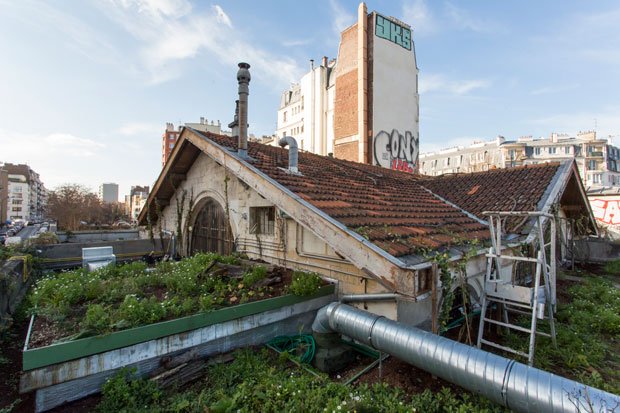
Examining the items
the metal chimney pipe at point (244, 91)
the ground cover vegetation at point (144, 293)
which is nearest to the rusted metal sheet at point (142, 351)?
the ground cover vegetation at point (144, 293)

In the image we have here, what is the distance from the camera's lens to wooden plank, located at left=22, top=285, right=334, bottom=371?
125 inches

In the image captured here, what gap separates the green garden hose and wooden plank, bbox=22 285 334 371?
2.07 ft

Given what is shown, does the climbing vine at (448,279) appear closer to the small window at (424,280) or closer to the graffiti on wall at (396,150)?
the small window at (424,280)

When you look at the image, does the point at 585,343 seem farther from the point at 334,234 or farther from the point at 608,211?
the point at 608,211

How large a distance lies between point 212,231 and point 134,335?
6.11 metres

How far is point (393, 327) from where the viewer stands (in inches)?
162

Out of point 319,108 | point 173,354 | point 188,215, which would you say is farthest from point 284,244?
point 319,108

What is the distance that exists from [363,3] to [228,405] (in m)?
24.7

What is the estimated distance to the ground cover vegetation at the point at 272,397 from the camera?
3256 millimetres

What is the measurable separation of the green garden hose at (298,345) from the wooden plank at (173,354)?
0.13 m

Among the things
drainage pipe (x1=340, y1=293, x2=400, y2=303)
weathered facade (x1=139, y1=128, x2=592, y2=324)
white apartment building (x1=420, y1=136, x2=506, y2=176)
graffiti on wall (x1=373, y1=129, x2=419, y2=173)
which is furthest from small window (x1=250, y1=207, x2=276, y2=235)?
white apartment building (x1=420, y1=136, x2=506, y2=176)

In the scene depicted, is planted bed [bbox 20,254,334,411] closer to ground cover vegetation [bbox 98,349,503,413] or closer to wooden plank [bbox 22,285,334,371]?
wooden plank [bbox 22,285,334,371]

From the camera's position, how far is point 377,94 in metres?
22.2

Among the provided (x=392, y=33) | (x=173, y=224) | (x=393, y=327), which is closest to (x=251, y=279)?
(x=393, y=327)
